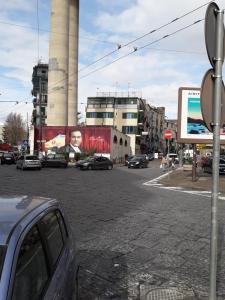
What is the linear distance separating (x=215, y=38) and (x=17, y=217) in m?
Answer: 2.55

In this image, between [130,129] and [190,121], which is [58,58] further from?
[190,121]

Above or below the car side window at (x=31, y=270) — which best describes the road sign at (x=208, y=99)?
above

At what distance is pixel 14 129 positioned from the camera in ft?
377

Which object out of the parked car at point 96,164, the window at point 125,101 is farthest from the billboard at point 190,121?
the window at point 125,101

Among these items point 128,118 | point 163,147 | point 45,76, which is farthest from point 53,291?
point 163,147

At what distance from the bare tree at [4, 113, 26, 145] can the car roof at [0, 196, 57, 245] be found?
367ft

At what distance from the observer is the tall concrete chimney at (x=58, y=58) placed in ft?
205

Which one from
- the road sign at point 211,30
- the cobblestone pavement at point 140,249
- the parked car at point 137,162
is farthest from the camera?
the parked car at point 137,162

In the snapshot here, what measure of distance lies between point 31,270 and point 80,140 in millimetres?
55367

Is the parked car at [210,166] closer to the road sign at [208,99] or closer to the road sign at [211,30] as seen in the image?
the road sign at [208,99]

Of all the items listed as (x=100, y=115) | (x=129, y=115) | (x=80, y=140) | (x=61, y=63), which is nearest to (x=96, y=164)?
(x=80, y=140)

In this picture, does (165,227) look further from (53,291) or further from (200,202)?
(53,291)

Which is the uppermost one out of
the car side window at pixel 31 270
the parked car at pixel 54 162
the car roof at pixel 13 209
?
the car roof at pixel 13 209

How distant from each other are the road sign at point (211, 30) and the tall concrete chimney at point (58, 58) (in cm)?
5957
